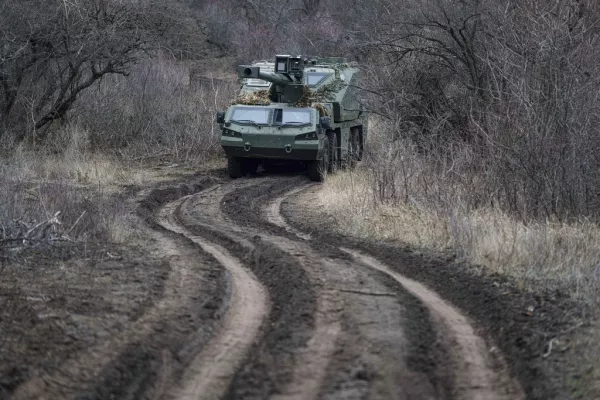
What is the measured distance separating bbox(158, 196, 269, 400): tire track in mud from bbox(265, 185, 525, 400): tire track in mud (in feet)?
4.43

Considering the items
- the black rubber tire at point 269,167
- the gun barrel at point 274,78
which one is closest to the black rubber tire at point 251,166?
the black rubber tire at point 269,167

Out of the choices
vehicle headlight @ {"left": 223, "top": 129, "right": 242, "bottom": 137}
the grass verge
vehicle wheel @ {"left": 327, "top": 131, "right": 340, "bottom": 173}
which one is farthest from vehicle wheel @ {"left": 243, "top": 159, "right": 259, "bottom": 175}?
the grass verge

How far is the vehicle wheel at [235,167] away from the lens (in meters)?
18.4

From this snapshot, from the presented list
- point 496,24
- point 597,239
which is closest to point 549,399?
point 597,239

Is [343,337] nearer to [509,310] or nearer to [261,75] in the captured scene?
[509,310]

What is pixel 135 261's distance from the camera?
8672mm

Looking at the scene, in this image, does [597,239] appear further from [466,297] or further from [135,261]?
[135,261]

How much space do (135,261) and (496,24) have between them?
7.91 metres

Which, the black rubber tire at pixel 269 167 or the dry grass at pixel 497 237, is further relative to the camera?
the black rubber tire at pixel 269 167

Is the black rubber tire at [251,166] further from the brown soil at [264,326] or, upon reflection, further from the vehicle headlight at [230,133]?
the brown soil at [264,326]

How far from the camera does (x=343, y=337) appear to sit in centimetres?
595

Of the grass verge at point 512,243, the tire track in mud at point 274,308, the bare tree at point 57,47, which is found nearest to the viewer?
the tire track in mud at point 274,308

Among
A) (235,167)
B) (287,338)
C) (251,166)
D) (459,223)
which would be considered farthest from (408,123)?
(287,338)

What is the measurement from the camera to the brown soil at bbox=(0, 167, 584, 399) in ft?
16.4
